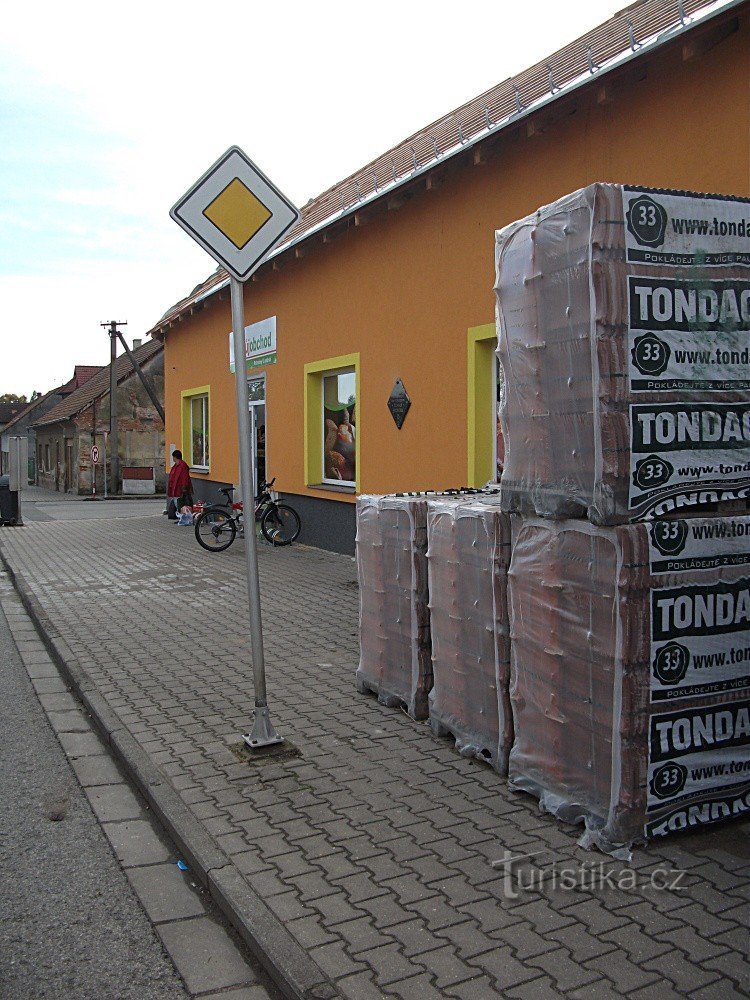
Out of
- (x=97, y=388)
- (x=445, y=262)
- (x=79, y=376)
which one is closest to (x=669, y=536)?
(x=445, y=262)

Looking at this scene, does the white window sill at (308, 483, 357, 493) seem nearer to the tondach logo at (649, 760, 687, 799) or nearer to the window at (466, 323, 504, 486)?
the window at (466, 323, 504, 486)

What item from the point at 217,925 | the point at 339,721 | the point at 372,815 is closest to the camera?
the point at 217,925

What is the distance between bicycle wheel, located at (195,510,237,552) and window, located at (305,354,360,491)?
159 centimetres

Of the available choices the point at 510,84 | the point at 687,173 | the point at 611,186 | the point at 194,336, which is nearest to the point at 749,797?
the point at 611,186

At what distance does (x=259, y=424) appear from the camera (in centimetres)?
1662

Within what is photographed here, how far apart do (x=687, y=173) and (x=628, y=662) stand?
447 centimetres

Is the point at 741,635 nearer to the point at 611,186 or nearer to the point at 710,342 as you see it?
the point at 710,342

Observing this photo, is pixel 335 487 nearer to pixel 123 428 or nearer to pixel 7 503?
pixel 7 503

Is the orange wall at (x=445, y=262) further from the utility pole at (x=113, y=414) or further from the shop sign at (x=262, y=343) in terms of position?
the utility pole at (x=113, y=414)

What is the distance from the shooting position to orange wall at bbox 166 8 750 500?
6480 mm

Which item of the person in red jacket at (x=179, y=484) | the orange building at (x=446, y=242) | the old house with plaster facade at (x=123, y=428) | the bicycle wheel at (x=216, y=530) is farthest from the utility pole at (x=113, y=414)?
the bicycle wheel at (x=216, y=530)

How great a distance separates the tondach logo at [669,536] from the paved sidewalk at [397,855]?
45.2 inches

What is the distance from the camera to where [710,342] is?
3688mm

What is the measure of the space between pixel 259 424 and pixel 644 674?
13.6 meters
